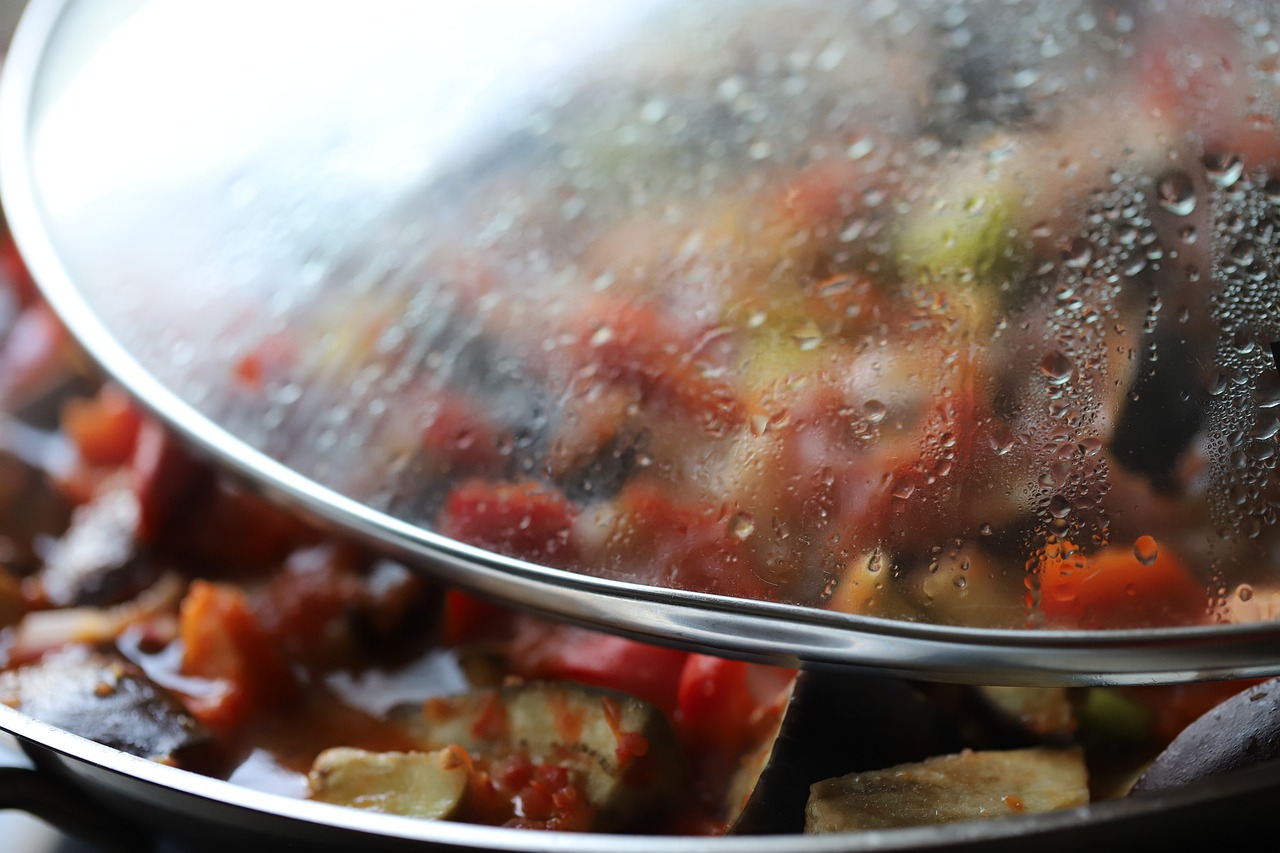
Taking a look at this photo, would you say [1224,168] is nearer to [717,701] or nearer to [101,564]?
[717,701]

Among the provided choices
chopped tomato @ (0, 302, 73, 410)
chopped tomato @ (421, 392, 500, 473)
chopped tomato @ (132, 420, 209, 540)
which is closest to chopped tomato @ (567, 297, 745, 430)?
chopped tomato @ (421, 392, 500, 473)

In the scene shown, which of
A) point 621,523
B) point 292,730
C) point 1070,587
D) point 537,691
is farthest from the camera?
point 292,730

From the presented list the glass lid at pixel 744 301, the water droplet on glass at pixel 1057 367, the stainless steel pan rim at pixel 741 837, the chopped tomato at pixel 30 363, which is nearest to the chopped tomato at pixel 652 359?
the glass lid at pixel 744 301

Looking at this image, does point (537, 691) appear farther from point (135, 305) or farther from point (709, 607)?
point (135, 305)

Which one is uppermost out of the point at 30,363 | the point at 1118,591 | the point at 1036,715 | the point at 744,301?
the point at 744,301

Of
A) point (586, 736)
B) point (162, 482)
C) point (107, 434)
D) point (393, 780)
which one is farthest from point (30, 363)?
point (586, 736)

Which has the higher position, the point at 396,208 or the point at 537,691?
the point at 396,208

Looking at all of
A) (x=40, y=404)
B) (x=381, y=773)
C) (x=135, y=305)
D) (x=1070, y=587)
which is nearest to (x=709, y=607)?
(x=1070, y=587)
